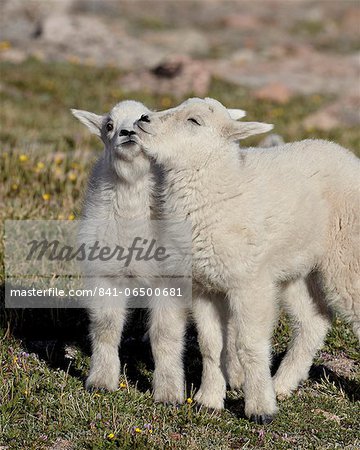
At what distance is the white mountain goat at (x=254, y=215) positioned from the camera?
18.1ft

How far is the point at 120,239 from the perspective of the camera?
19.6ft

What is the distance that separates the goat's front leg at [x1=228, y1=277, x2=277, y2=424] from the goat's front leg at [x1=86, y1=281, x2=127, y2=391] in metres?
0.94

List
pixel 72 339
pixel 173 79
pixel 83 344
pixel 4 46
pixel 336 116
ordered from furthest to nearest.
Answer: pixel 4 46
pixel 173 79
pixel 336 116
pixel 72 339
pixel 83 344

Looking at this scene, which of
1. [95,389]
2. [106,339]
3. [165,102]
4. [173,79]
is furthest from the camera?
[173,79]

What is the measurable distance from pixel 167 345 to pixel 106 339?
1.56 feet

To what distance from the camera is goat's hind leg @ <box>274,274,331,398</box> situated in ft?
21.4

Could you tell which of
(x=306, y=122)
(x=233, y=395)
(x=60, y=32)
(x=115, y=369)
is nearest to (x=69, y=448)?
(x=115, y=369)

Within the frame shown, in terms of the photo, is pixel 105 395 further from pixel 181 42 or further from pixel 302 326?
pixel 181 42

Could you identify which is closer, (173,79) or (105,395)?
(105,395)

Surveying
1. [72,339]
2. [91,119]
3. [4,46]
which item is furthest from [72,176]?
[4,46]

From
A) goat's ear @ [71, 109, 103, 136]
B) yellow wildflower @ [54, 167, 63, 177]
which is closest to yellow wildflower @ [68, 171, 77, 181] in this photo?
yellow wildflower @ [54, 167, 63, 177]

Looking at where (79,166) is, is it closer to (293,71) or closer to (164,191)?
(164,191)

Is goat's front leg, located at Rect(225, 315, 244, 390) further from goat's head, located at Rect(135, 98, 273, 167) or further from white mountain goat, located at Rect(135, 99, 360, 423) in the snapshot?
goat's head, located at Rect(135, 98, 273, 167)

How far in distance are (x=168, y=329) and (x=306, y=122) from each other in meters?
12.2
